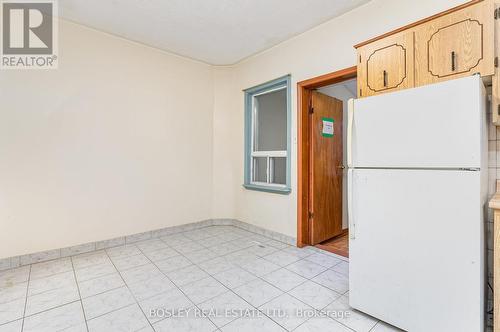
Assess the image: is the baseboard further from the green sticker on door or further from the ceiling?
the ceiling

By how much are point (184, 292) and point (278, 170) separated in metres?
2.18

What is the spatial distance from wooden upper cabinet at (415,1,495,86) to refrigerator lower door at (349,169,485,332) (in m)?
0.76

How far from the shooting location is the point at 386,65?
196 centimetres

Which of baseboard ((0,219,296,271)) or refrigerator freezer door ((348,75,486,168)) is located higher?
refrigerator freezer door ((348,75,486,168))

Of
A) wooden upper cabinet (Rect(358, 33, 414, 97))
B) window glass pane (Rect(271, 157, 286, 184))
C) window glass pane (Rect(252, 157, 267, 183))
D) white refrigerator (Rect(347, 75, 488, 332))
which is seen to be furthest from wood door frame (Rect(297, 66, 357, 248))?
white refrigerator (Rect(347, 75, 488, 332))

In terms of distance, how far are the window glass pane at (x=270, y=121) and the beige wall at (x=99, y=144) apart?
877mm

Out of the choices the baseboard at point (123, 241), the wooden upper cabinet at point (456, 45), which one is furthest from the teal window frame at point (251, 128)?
the wooden upper cabinet at point (456, 45)

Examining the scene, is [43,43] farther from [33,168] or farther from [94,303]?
[94,303]

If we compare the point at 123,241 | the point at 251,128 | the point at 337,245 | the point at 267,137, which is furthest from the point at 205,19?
the point at 337,245

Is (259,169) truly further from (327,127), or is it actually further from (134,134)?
(134,134)

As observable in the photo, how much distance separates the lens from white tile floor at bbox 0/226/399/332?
168cm

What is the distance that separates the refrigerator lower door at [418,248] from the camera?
1332mm

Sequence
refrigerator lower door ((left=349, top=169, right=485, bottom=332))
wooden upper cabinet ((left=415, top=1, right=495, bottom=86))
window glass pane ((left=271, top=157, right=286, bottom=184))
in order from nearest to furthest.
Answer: refrigerator lower door ((left=349, top=169, right=485, bottom=332)), wooden upper cabinet ((left=415, top=1, right=495, bottom=86)), window glass pane ((left=271, top=157, right=286, bottom=184))

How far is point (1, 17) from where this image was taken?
8.08 ft
